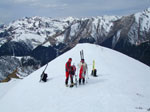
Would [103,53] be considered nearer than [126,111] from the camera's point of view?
No

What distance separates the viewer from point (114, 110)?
13.2 metres

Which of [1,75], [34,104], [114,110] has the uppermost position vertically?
[114,110]

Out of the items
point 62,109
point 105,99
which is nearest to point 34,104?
point 62,109

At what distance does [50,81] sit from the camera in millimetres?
22750

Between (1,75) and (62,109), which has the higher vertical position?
(62,109)

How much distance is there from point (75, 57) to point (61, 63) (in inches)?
117

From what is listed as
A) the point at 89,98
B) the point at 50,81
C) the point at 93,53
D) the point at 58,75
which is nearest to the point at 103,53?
the point at 93,53

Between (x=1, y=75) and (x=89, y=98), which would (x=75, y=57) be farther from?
(x=1, y=75)

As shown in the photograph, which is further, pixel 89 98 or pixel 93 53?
pixel 93 53

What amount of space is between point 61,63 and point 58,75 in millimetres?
6342

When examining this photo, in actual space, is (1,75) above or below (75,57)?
below

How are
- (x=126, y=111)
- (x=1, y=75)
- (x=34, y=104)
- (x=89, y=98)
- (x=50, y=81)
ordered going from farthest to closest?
(x=1, y=75) → (x=50, y=81) → (x=34, y=104) → (x=89, y=98) → (x=126, y=111)

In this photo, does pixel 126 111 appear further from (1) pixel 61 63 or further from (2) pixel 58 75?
(1) pixel 61 63

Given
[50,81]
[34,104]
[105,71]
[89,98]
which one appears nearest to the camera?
[89,98]
